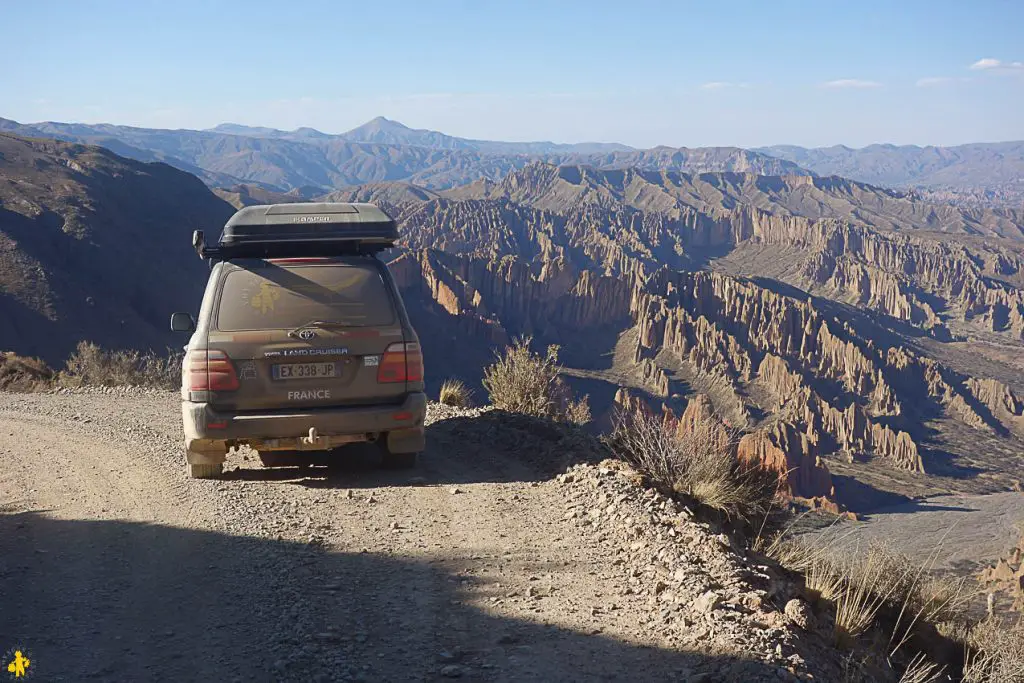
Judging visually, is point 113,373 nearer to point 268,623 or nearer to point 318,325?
point 318,325

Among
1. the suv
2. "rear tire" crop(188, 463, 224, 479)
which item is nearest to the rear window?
the suv

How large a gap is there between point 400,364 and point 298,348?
0.76 metres

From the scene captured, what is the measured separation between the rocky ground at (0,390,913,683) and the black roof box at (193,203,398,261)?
184 centimetres

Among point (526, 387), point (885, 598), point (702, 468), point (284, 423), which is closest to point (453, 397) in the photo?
point (526, 387)

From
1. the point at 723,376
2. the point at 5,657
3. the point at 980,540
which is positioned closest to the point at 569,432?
the point at 5,657

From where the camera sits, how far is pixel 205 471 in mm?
6539

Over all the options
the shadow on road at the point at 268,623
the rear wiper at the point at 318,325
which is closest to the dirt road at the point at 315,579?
the shadow on road at the point at 268,623

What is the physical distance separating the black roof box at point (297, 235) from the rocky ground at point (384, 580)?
1.84 meters

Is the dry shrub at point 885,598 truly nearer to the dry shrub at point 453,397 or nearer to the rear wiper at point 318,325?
the rear wiper at point 318,325

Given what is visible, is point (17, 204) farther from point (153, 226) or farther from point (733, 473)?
point (733, 473)

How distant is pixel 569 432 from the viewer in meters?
7.73

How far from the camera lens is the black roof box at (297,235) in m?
6.39

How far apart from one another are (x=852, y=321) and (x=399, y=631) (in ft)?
447

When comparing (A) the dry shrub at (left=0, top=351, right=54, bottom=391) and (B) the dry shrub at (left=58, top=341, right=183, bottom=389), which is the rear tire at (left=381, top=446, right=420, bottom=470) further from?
(A) the dry shrub at (left=0, top=351, right=54, bottom=391)
